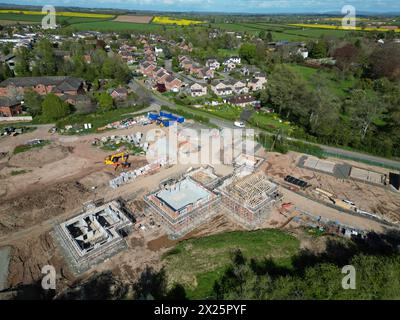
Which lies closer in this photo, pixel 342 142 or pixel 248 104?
pixel 342 142

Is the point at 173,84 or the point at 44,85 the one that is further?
the point at 173,84

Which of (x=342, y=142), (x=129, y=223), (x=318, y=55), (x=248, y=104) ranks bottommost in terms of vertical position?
(x=129, y=223)

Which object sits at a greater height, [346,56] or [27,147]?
[346,56]

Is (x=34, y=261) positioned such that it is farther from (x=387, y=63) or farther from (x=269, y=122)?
(x=387, y=63)

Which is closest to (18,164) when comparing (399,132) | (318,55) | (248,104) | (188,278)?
(188,278)

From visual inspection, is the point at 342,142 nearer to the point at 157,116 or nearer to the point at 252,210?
the point at 252,210

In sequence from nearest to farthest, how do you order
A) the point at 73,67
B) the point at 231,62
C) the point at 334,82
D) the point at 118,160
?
1. the point at 118,160
2. the point at 73,67
3. the point at 334,82
4. the point at 231,62

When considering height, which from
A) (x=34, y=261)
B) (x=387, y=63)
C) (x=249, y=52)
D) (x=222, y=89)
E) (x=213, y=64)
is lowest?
(x=34, y=261)

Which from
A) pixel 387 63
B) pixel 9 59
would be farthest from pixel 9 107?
pixel 387 63
